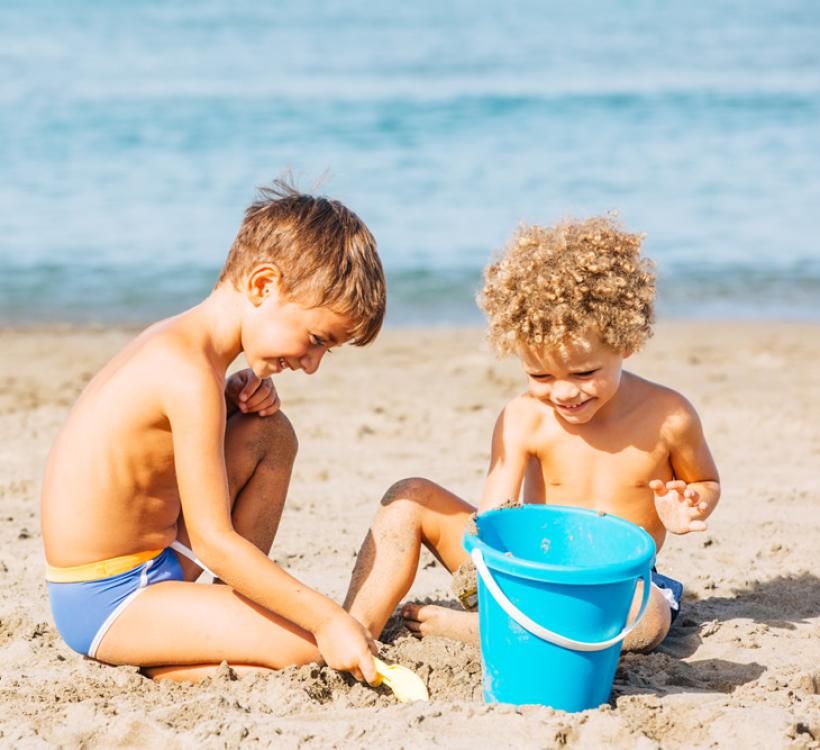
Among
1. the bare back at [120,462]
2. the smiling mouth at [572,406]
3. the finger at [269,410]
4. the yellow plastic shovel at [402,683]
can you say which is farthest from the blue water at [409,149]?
the yellow plastic shovel at [402,683]

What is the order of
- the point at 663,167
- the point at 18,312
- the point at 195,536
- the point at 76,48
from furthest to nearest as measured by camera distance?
the point at 76,48 → the point at 663,167 → the point at 18,312 → the point at 195,536

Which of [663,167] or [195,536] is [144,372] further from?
[663,167]

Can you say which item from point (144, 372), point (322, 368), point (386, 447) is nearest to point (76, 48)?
point (322, 368)

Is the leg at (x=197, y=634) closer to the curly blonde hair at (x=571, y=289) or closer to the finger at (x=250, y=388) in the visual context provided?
the finger at (x=250, y=388)

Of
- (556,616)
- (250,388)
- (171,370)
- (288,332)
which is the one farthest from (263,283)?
(556,616)

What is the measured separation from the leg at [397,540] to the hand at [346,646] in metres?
0.33

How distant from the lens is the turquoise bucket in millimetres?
2355

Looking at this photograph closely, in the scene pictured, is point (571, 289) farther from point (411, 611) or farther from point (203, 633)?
point (203, 633)

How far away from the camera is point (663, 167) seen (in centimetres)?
1245

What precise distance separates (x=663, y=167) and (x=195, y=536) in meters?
10.7

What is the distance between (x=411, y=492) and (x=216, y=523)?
597mm

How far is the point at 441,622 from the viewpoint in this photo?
9.91 ft

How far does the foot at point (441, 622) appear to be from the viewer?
2982 millimetres

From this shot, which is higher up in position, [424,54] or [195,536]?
[424,54]
